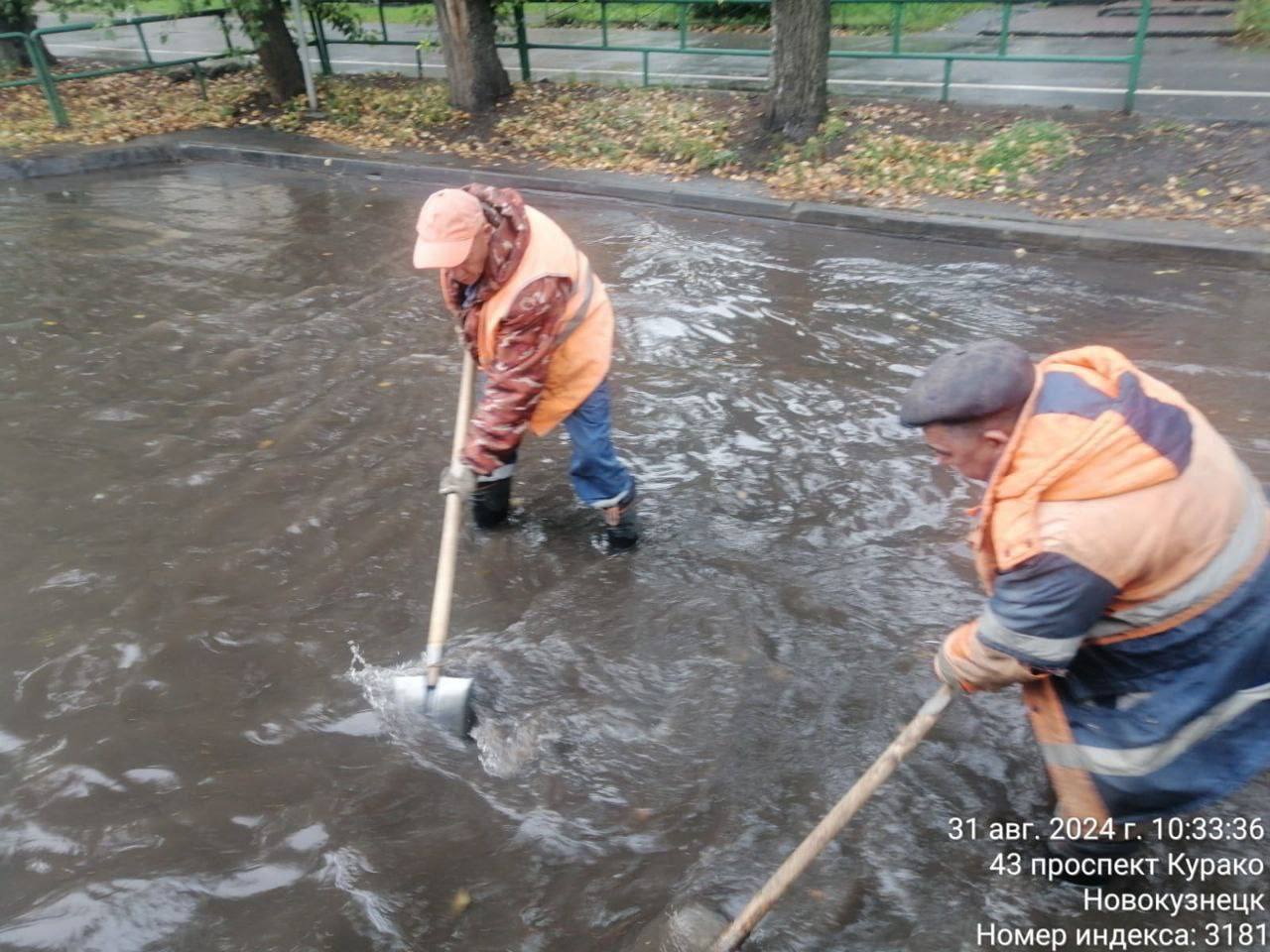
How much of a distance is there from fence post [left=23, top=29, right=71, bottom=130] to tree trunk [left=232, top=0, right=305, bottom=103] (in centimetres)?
231

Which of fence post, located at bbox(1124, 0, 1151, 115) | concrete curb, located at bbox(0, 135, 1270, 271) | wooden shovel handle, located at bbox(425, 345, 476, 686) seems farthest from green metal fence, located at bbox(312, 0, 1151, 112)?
wooden shovel handle, located at bbox(425, 345, 476, 686)

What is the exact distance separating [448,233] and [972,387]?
1.96 metres

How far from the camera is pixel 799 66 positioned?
9.13 m

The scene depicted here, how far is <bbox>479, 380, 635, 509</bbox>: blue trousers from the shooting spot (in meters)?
3.98

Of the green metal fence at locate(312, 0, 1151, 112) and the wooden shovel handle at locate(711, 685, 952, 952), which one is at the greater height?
the green metal fence at locate(312, 0, 1151, 112)

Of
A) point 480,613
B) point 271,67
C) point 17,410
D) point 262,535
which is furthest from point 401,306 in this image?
point 271,67

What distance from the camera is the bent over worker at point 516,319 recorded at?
11.1 feet

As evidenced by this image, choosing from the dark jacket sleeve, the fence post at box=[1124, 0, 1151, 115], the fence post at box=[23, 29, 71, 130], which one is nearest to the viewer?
the dark jacket sleeve

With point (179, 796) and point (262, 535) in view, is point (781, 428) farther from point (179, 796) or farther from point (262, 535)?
point (179, 796)

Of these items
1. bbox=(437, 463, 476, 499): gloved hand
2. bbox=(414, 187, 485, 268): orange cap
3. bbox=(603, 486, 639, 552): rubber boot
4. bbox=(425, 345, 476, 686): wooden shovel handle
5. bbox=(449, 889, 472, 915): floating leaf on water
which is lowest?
bbox=(449, 889, 472, 915): floating leaf on water

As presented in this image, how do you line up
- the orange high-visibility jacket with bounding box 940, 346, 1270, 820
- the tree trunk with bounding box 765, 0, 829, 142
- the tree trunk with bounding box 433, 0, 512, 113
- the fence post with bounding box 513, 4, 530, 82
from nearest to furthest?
the orange high-visibility jacket with bounding box 940, 346, 1270, 820
the tree trunk with bounding box 765, 0, 829, 142
the tree trunk with bounding box 433, 0, 512, 113
the fence post with bounding box 513, 4, 530, 82

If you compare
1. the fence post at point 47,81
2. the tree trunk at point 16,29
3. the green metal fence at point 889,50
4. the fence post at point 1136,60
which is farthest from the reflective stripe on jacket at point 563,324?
the tree trunk at point 16,29

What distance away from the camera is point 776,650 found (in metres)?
3.71

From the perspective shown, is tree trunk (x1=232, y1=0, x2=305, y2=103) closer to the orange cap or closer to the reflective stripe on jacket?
the reflective stripe on jacket
